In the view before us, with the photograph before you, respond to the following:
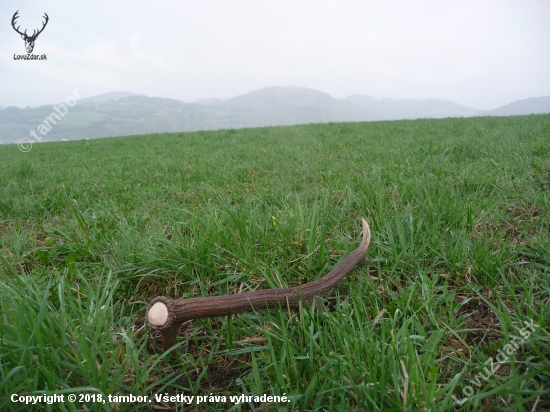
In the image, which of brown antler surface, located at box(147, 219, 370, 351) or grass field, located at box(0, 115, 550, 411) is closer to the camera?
grass field, located at box(0, 115, 550, 411)

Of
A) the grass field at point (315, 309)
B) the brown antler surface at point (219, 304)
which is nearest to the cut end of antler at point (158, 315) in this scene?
the brown antler surface at point (219, 304)

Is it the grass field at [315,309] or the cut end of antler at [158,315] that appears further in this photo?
the cut end of antler at [158,315]

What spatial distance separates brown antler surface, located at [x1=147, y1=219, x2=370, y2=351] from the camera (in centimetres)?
135

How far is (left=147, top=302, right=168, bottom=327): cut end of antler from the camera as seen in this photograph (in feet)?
4.38

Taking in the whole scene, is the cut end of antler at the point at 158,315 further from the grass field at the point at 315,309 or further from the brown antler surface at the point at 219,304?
the grass field at the point at 315,309

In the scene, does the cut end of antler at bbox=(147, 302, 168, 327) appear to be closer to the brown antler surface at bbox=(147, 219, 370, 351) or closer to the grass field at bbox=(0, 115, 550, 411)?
the brown antler surface at bbox=(147, 219, 370, 351)

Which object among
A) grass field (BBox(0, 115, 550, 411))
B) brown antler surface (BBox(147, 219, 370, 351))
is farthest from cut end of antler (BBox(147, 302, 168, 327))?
grass field (BBox(0, 115, 550, 411))

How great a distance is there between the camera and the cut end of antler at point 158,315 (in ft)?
4.38

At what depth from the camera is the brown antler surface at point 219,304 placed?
1.35 m

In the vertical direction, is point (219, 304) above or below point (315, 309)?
above

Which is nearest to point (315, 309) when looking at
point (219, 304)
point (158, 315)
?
point (219, 304)

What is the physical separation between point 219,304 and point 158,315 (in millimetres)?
274

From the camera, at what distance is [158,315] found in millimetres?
1342

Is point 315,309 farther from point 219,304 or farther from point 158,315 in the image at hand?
point 158,315
